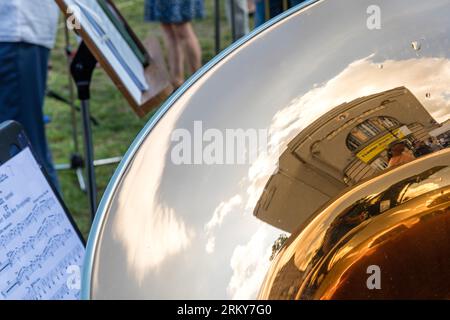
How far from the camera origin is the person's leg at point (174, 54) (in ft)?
13.1

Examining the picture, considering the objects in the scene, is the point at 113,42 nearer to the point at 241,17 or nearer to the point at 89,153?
the point at 89,153

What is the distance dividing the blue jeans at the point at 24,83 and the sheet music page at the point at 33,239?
979 mm

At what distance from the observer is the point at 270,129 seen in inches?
34.7

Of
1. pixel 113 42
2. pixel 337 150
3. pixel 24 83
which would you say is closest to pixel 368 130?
pixel 337 150

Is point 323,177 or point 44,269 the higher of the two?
point 323,177

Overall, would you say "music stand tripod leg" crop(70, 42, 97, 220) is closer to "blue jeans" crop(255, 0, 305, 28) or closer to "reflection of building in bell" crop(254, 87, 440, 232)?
"reflection of building in bell" crop(254, 87, 440, 232)

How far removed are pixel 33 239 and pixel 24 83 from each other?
1176mm

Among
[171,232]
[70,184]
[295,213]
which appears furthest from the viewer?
[70,184]

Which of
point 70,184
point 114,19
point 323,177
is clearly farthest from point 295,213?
point 70,184

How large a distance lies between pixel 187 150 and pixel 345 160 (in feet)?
0.72

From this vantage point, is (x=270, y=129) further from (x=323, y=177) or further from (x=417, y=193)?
(x=417, y=193)

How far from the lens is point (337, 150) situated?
909 mm

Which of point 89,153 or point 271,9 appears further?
point 271,9
